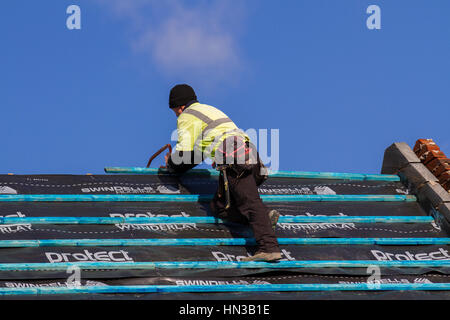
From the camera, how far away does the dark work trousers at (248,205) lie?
6809 millimetres

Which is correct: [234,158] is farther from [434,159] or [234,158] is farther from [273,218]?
[434,159]

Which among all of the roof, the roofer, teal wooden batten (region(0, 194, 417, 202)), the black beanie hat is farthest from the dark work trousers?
the black beanie hat

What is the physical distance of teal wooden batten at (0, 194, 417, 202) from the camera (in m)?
7.77

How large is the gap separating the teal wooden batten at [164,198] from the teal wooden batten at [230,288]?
1.90m

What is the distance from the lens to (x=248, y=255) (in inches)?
276

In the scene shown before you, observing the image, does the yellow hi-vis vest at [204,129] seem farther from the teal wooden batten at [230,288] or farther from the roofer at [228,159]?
the teal wooden batten at [230,288]

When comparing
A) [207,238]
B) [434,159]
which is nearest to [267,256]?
[207,238]

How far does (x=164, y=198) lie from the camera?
7969mm

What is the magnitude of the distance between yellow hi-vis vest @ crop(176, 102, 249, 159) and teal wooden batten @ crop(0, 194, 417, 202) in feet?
2.27

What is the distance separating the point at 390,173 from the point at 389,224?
1457 mm

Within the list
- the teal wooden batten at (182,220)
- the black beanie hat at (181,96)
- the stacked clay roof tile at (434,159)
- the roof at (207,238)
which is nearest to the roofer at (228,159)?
the black beanie hat at (181,96)

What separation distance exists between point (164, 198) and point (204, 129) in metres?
1.07
